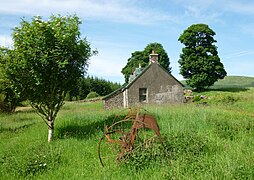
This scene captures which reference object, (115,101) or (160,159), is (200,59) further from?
(160,159)

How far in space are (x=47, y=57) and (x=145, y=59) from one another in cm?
5002

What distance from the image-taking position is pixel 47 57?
8383mm

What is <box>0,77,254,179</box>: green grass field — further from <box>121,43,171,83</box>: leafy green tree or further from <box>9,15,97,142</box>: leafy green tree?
<box>121,43,171,83</box>: leafy green tree

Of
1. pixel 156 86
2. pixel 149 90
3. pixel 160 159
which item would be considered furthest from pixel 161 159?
pixel 156 86

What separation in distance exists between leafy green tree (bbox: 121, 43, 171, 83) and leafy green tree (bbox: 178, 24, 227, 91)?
10.7 meters

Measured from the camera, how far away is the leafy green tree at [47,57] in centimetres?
845

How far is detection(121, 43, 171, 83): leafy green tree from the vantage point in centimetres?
5631

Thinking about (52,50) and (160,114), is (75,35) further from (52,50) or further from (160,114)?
(160,114)

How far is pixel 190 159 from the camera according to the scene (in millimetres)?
5223

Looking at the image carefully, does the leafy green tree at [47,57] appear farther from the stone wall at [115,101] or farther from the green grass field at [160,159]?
the stone wall at [115,101]

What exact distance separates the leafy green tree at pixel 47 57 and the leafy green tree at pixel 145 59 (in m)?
46.4

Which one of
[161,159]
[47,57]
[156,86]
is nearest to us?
[161,159]

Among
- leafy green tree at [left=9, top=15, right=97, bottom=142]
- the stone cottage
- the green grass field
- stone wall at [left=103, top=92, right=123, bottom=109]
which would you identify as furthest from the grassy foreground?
stone wall at [left=103, top=92, right=123, bottom=109]

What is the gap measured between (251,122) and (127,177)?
19.9ft
